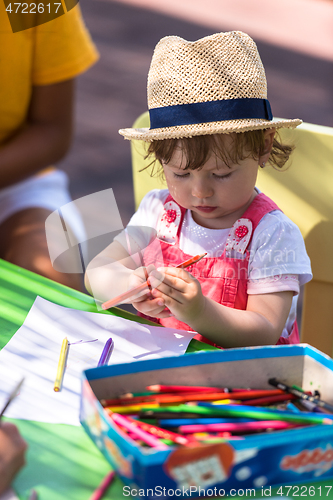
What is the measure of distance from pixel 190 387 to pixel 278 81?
13.5ft

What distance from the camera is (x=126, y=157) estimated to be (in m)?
3.27

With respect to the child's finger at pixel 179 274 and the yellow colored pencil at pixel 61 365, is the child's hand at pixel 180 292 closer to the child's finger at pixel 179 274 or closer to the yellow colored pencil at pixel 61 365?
the child's finger at pixel 179 274

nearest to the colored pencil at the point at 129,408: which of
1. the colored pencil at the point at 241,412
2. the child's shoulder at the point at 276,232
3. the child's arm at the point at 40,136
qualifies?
the colored pencil at the point at 241,412

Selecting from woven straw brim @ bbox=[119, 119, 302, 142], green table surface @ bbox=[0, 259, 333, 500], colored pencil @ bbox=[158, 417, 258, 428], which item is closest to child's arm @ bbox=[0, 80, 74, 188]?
woven straw brim @ bbox=[119, 119, 302, 142]

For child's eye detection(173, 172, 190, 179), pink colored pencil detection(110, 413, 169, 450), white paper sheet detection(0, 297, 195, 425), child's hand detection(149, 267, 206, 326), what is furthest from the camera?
child's eye detection(173, 172, 190, 179)

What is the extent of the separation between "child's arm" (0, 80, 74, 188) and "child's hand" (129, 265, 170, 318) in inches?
21.4

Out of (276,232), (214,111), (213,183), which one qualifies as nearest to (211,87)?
(214,111)

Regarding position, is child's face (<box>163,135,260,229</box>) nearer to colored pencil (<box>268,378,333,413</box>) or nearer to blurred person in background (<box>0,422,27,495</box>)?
colored pencil (<box>268,378,333,413</box>)

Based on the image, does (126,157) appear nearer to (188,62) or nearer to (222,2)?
(188,62)

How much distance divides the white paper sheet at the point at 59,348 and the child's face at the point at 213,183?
0.78ft

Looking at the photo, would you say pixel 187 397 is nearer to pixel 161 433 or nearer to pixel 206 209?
pixel 161 433

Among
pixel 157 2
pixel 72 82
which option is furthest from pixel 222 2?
pixel 72 82

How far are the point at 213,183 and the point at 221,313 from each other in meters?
A: 0.22

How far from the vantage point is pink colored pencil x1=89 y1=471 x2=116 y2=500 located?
57 cm
